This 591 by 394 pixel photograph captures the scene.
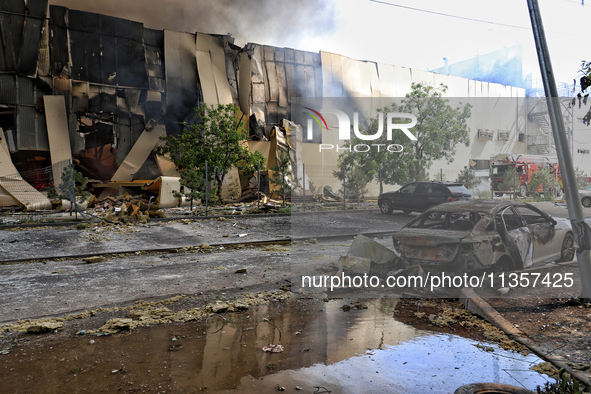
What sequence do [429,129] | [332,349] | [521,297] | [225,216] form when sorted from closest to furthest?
[332,349] → [521,297] → [429,129] → [225,216]

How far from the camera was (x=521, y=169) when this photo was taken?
7.72 metres

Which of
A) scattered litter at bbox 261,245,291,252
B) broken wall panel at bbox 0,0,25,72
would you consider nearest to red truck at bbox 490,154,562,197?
scattered litter at bbox 261,245,291,252

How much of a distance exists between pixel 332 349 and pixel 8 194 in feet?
62.4

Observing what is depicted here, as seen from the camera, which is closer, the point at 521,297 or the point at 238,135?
the point at 521,297

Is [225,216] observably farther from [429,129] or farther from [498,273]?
[498,273]

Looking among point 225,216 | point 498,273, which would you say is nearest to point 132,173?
point 225,216

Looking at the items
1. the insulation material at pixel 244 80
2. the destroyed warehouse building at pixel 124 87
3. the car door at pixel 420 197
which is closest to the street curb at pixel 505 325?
the car door at pixel 420 197

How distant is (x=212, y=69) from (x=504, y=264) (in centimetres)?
2510

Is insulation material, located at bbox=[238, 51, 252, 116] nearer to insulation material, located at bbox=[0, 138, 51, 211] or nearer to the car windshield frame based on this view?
insulation material, located at bbox=[0, 138, 51, 211]

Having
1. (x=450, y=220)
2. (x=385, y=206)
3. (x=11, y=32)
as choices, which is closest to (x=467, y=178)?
(x=450, y=220)

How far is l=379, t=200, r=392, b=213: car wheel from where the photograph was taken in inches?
345

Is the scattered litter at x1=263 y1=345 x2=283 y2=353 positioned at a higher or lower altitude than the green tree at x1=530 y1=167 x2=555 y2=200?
lower

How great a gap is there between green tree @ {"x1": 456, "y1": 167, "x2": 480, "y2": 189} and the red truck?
0.96 feet

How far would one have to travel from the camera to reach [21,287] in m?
6.53
